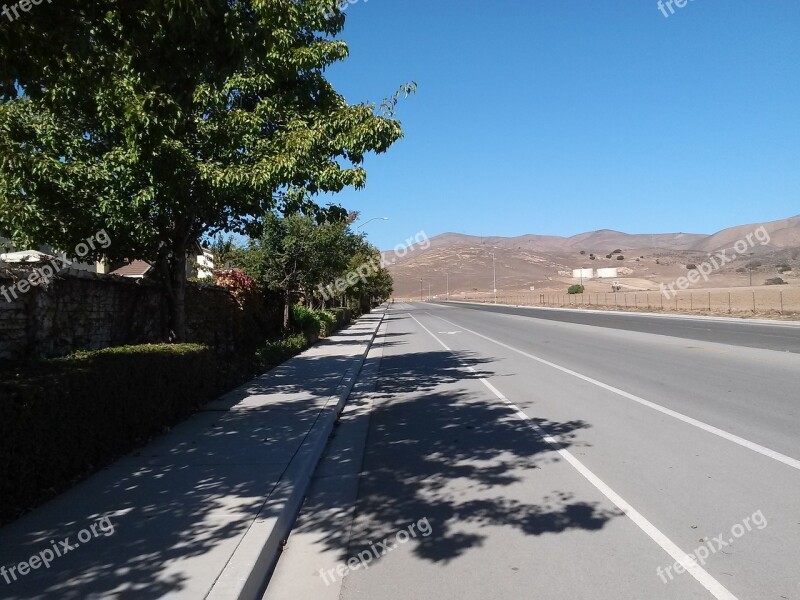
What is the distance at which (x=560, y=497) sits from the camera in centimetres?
584

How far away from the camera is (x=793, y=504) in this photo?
5434 millimetres

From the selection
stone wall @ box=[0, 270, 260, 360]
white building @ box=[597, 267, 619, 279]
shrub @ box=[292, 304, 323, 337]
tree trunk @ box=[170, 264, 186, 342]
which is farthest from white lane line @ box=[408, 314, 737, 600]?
white building @ box=[597, 267, 619, 279]

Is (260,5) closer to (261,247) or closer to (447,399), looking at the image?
(447,399)

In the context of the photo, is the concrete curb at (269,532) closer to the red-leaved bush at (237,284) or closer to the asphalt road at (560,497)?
the asphalt road at (560,497)

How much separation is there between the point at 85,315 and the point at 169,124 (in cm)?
324

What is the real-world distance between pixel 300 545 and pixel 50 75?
192 inches

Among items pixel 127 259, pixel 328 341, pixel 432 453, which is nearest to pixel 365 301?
pixel 328 341

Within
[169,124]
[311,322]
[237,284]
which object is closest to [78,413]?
[169,124]

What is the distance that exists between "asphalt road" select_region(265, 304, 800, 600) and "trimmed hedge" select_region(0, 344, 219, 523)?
218cm

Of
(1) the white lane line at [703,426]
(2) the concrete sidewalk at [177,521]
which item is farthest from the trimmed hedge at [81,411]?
(1) the white lane line at [703,426]

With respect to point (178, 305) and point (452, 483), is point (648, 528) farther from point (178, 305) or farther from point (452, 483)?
point (178, 305)

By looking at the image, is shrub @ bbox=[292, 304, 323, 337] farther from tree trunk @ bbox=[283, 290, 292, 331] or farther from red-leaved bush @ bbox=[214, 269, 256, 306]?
red-leaved bush @ bbox=[214, 269, 256, 306]

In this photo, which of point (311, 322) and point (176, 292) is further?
point (311, 322)

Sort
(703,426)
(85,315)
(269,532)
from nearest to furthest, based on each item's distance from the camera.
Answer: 1. (269,532)
2. (703,426)
3. (85,315)
